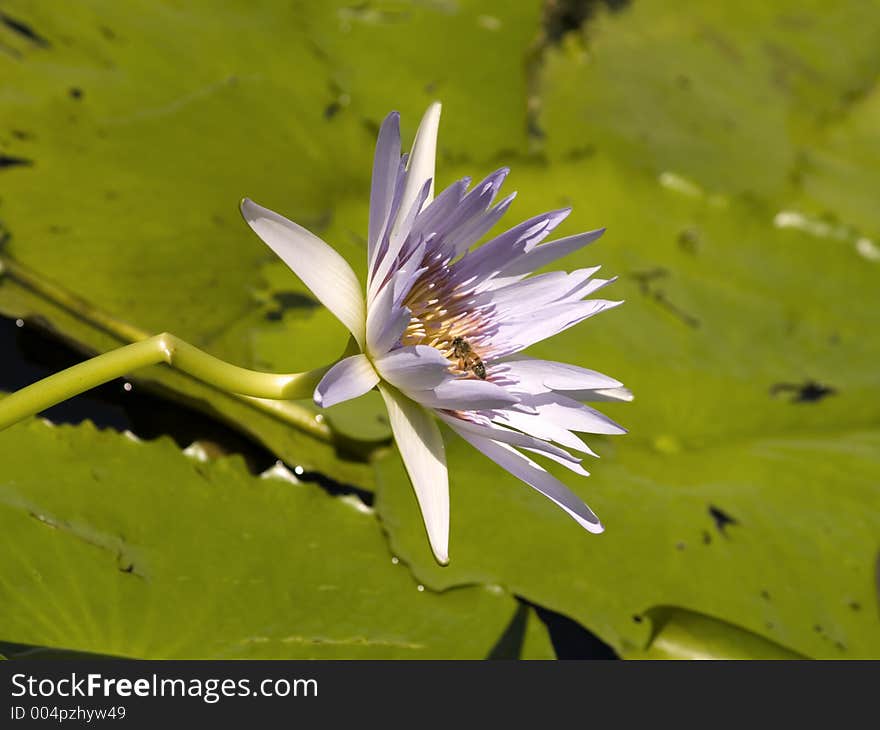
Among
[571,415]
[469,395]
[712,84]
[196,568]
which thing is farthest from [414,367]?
[712,84]

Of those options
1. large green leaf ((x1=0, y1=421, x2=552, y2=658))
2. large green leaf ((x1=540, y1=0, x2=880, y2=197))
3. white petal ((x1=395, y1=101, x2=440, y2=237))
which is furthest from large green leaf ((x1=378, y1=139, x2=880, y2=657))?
white petal ((x1=395, y1=101, x2=440, y2=237))

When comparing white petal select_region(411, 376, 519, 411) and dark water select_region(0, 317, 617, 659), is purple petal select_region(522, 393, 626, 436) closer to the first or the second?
white petal select_region(411, 376, 519, 411)

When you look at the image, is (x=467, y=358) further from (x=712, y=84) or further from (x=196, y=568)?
(x=712, y=84)

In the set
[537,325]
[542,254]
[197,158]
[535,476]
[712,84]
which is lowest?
[535,476]

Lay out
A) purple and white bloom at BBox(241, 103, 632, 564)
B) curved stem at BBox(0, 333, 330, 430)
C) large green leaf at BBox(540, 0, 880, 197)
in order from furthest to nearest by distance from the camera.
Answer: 1. large green leaf at BBox(540, 0, 880, 197)
2. purple and white bloom at BBox(241, 103, 632, 564)
3. curved stem at BBox(0, 333, 330, 430)

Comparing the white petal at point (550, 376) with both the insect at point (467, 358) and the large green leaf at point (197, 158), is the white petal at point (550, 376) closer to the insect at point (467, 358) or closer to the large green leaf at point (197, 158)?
the insect at point (467, 358)

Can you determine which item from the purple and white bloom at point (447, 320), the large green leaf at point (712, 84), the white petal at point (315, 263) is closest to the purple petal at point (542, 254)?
the purple and white bloom at point (447, 320)

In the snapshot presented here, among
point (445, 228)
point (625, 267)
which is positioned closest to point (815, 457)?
point (625, 267)
